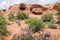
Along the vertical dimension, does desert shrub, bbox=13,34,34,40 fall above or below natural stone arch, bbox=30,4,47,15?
above

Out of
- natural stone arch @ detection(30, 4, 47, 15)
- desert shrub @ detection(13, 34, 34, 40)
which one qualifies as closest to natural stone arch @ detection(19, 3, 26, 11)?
natural stone arch @ detection(30, 4, 47, 15)

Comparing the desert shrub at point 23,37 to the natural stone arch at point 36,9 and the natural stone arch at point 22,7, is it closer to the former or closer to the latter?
the natural stone arch at point 36,9

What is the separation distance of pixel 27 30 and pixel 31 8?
2640 cm

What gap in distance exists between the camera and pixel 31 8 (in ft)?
139

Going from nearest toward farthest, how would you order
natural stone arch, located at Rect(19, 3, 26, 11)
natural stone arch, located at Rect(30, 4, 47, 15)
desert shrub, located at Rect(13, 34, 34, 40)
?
desert shrub, located at Rect(13, 34, 34, 40)
natural stone arch, located at Rect(30, 4, 47, 15)
natural stone arch, located at Rect(19, 3, 26, 11)

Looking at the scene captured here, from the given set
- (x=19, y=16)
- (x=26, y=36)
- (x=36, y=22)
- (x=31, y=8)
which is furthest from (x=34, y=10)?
(x=26, y=36)

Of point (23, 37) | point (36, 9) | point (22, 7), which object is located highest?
A: point (23, 37)

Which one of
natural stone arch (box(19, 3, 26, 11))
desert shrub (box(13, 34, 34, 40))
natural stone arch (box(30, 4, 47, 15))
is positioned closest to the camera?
desert shrub (box(13, 34, 34, 40))

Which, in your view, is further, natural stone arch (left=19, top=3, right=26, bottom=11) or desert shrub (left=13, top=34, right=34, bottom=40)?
natural stone arch (left=19, top=3, right=26, bottom=11)

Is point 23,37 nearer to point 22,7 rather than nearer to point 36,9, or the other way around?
point 36,9

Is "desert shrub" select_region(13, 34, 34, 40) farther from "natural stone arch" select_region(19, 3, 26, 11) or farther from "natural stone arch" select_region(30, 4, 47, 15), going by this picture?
"natural stone arch" select_region(19, 3, 26, 11)

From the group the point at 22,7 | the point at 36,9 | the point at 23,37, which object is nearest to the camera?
the point at 23,37

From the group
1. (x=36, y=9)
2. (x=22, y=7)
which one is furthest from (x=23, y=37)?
(x=22, y=7)

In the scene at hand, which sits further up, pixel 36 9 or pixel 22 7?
pixel 22 7
